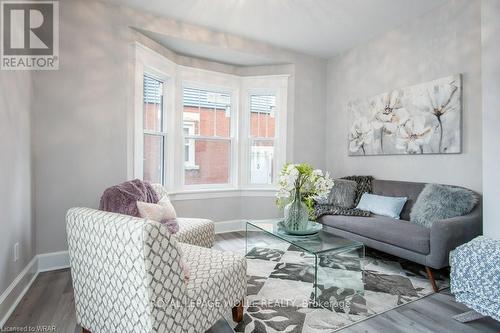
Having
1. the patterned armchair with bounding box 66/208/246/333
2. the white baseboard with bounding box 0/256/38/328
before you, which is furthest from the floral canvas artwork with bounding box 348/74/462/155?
the white baseboard with bounding box 0/256/38/328

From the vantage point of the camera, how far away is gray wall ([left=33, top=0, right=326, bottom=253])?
270cm

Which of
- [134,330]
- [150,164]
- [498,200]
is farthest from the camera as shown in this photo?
[150,164]

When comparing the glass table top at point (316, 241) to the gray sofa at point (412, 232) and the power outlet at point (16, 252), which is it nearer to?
the gray sofa at point (412, 232)

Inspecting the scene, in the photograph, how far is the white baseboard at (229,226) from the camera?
4160 millimetres

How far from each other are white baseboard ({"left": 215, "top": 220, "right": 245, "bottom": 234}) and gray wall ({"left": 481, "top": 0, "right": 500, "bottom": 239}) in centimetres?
296

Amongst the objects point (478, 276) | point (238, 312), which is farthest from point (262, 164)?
point (478, 276)

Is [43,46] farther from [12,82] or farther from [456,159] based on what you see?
[456,159]

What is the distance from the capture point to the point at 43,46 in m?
2.67

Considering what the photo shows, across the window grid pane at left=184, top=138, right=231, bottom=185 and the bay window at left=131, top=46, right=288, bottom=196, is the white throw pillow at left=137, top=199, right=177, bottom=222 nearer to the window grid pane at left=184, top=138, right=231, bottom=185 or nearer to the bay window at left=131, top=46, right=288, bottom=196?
the bay window at left=131, top=46, right=288, bottom=196

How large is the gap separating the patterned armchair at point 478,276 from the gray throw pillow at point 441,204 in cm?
49

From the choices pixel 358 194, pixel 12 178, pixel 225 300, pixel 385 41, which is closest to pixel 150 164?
pixel 12 178

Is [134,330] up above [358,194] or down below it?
below

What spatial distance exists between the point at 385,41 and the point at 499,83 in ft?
5.97

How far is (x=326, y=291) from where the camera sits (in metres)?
2.18
